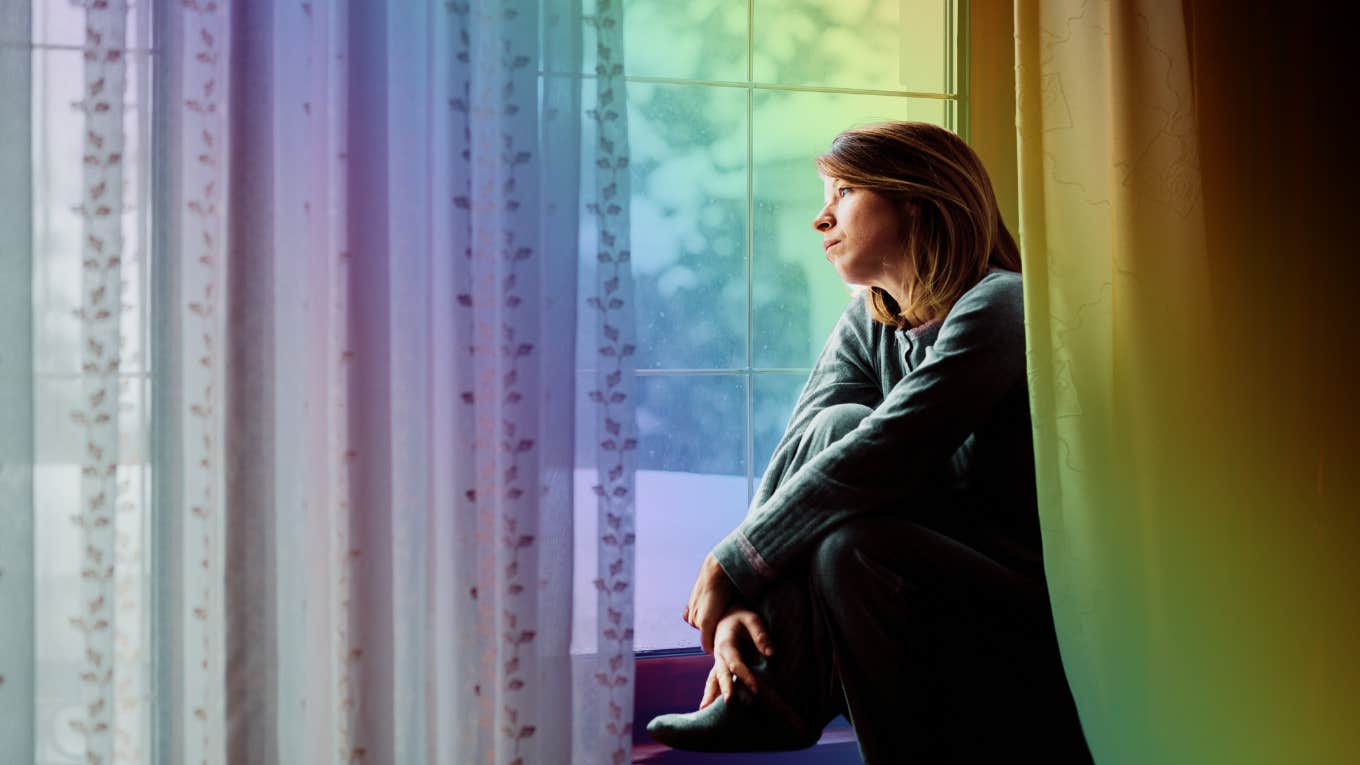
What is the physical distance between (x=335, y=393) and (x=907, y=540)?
74cm

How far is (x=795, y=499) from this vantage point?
1.32 metres

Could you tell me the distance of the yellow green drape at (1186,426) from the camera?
1.24 meters

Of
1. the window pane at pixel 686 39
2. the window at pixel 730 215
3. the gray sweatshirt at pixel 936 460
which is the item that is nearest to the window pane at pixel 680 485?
the window at pixel 730 215

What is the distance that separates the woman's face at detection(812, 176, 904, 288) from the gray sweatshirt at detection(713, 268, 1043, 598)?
0.30ft

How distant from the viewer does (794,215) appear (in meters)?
1.94

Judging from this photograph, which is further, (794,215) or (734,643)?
(794,215)

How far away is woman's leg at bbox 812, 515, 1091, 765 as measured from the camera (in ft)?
4.06

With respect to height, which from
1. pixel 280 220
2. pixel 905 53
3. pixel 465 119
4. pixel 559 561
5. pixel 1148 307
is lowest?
pixel 559 561

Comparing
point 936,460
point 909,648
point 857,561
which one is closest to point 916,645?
point 909,648

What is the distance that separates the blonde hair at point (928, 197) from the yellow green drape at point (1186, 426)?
141mm

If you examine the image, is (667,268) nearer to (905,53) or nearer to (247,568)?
(905,53)

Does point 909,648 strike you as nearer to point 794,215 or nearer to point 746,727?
point 746,727

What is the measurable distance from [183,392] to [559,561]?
519mm

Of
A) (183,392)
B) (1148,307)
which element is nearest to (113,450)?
(183,392)
